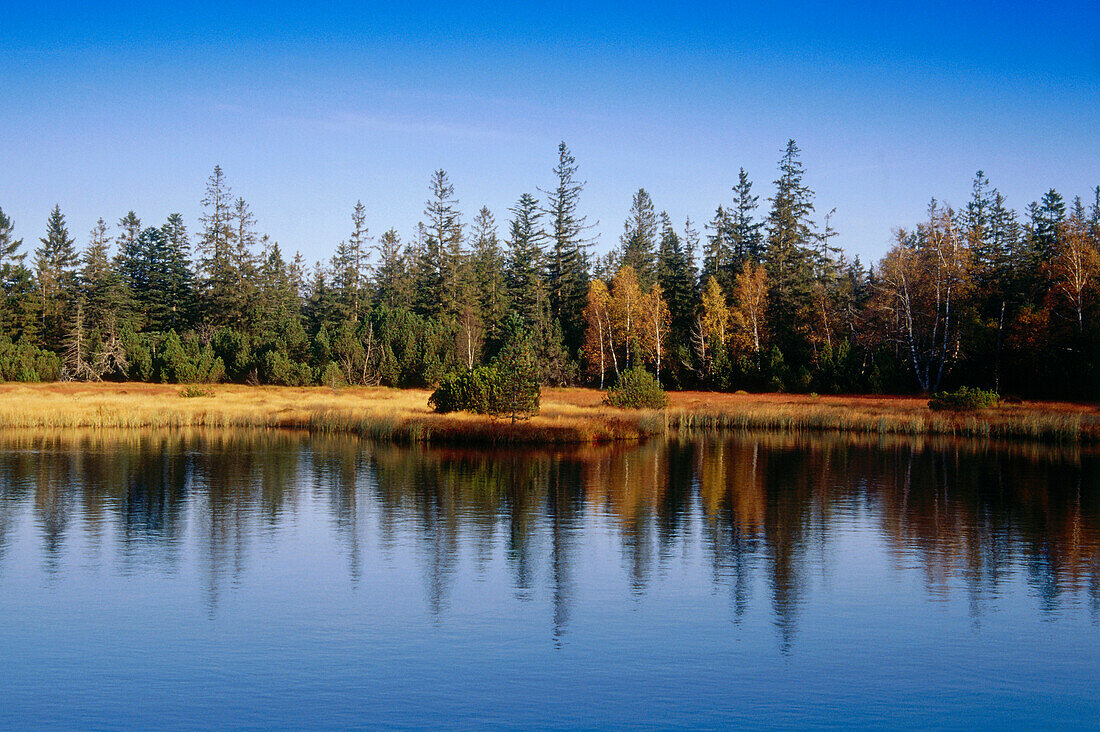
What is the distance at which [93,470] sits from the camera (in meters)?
29.8

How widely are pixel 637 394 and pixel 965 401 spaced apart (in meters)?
17.0

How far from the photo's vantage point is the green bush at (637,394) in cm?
5094

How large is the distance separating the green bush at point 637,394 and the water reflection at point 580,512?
12502mm

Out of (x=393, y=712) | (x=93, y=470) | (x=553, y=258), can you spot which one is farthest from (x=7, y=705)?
(x=553, y=258)

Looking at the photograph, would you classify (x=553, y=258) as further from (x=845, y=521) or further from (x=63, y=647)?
(x=63, y=647)

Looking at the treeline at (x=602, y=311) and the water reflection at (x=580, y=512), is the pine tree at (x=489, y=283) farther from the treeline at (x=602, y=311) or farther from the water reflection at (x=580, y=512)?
the water reflection at (x=580, y=512)

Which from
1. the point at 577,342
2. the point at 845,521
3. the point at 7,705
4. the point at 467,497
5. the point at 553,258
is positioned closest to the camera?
the point at 7,705

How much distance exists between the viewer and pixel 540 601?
1542 centimetres

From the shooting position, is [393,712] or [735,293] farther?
[735,293]

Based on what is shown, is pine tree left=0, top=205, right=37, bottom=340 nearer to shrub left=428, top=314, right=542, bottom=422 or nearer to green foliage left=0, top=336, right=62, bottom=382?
green foliage left=0, top=336, right=62, bottom=382

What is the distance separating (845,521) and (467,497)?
985cm

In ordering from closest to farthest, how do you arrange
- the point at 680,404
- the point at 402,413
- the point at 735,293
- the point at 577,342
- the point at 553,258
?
the point at 402,413 → the point at 680,404 → the point at 735,293 → the point at 577,342 → the point at 553,258

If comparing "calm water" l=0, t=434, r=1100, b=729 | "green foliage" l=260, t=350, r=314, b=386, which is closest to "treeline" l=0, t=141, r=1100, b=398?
"green foliage" l=260, t=350, r=314, b=386

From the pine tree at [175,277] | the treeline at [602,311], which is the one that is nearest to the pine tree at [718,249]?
the treeline at [602,311]
